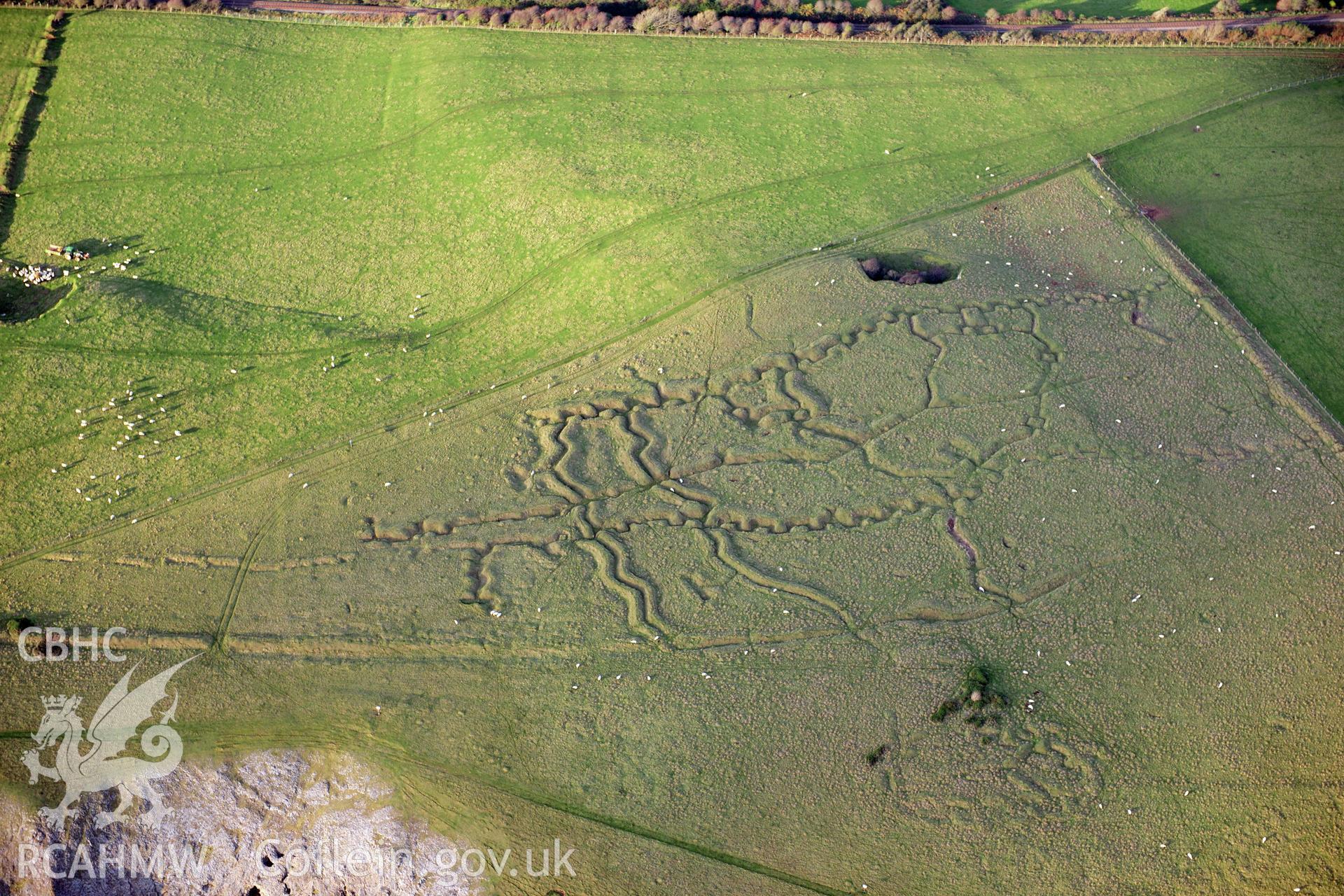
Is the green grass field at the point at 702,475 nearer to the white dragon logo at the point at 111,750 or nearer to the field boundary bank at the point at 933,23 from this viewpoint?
the white dragon logo at the point at 111,750

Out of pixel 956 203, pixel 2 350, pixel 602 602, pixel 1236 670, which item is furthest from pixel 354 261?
pixel 1236 670

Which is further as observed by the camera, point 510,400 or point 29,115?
point 29,115

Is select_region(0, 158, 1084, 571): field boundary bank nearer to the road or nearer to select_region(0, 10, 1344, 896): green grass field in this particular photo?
select_region(0, 10, 1344, 896): green grass field

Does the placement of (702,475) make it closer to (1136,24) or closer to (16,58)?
(1136,24)

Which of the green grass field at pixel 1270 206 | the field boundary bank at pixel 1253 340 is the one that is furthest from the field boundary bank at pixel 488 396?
the green grass field at pixel 1270 206

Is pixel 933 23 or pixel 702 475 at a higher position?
pixel 933 23

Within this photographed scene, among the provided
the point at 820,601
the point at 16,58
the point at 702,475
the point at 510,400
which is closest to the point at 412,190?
the point at 510,400

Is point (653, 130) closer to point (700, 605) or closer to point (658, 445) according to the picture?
point (658, 445)

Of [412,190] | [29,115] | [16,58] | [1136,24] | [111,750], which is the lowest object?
[111,750]
